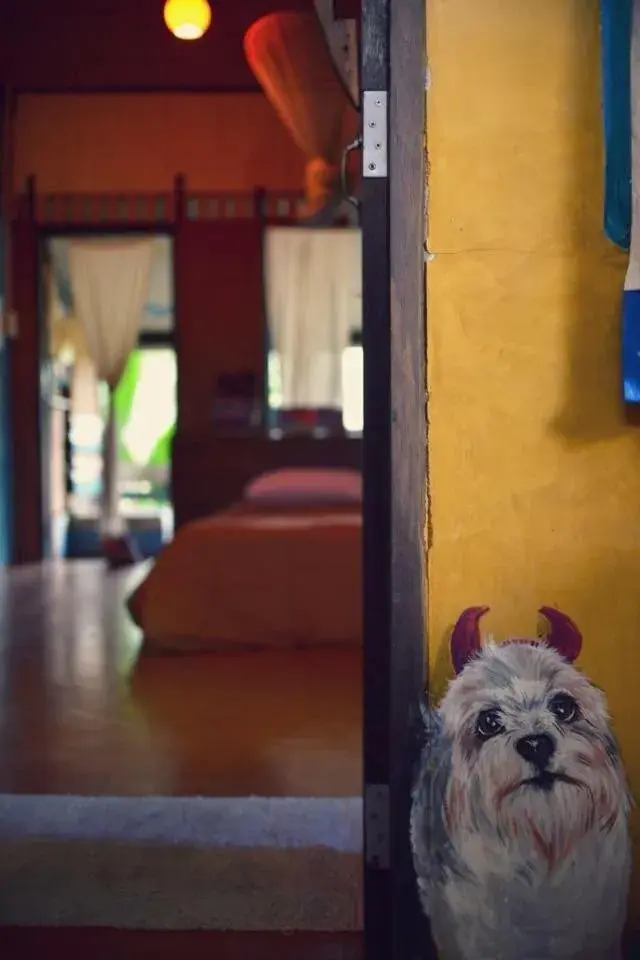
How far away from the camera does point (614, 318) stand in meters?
1.54

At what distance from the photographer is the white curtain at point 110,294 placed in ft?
22.8

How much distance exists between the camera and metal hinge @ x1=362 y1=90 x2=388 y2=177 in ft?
5.05

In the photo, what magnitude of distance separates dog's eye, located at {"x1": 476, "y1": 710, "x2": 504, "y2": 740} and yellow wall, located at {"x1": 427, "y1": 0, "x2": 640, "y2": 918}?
3.4 inches

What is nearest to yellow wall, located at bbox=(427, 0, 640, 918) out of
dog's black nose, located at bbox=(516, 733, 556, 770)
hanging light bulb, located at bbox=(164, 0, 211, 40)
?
dog's black nose, located at bbox=(516, 733, 556, 770)

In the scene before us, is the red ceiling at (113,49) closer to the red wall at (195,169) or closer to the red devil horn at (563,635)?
the red wall at (195,169)

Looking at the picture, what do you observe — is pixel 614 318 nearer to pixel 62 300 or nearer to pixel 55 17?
pixel 55 17

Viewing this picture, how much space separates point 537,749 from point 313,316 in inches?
218

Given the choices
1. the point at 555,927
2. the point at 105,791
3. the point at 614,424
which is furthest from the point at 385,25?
the point at 105,791

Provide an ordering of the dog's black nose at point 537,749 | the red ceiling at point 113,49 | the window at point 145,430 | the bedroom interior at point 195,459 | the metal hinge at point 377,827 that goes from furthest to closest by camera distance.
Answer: the window at point 145,430, the red ceiling at point 113,49, the bedroom interior at point 195,459, the metal hinge at point 377,827, the dog's black nose at point 537,749

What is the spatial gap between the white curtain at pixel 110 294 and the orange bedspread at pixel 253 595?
3318 millimetres

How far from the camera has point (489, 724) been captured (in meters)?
1.49

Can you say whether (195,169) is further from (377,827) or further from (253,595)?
(377,827)

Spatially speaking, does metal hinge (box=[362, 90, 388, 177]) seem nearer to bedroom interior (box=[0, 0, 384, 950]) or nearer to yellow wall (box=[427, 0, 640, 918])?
yellow wall (box=[427, 0, 640, 918])

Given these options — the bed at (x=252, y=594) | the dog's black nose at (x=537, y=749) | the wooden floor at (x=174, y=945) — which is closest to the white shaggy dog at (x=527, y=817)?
the dog's black nose at (x=537, y=749)
